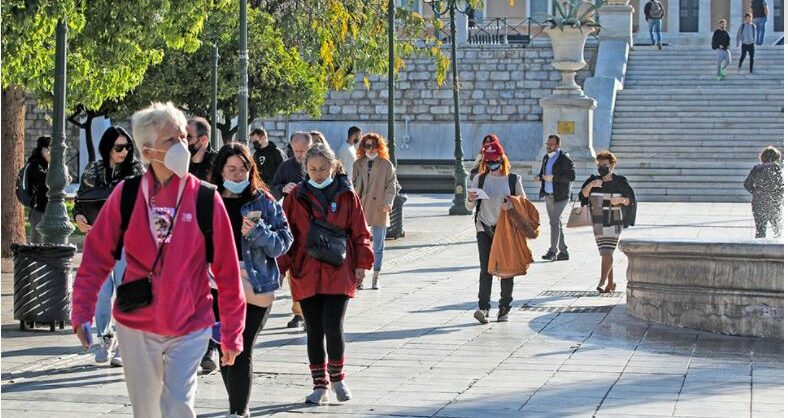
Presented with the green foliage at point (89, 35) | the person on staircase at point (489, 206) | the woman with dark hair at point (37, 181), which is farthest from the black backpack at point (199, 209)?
the woman with dark hair at point (37, 181)

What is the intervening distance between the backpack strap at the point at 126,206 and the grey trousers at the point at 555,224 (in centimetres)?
1411

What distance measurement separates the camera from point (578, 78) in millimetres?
46562

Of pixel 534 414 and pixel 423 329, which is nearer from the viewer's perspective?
pixel 534 414

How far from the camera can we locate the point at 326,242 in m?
9.48

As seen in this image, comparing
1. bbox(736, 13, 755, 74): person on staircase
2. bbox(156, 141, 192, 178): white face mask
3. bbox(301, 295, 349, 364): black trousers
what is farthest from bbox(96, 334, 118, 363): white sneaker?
bbox(736, 13, 755, 74): person on staircase

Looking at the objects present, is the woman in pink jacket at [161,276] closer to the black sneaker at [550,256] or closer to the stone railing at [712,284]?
the stone railing at [712,284]

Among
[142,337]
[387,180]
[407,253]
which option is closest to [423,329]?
[387,180]

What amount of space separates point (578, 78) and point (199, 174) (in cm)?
3658

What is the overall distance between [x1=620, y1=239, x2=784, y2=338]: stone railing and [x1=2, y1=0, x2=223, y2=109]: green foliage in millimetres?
5233

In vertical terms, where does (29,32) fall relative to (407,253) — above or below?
above

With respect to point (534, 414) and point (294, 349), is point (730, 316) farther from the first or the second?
point (534, 414)

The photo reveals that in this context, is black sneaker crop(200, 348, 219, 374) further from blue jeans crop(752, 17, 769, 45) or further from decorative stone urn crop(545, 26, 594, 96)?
blue jeans crop(752, 17, 769, 45)

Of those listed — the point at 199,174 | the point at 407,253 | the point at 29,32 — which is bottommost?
the point at 407,253

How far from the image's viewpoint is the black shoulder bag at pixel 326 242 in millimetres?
9422
